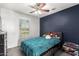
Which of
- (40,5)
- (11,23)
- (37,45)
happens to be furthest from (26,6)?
(37,45)

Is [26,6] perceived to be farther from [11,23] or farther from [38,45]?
[38,45]

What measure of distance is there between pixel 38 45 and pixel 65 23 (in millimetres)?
473

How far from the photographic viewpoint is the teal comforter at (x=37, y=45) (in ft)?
4.33

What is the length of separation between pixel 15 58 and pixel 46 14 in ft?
Result: 2.45

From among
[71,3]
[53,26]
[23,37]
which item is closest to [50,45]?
[53,26]

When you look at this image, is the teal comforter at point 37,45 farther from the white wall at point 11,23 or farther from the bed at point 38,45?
the white wall at point 11,23

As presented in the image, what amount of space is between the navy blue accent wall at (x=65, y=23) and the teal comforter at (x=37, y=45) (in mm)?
142

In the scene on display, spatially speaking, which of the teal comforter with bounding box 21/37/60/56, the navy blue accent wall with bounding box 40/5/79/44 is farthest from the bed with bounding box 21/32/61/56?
the navy blue accent wall with bounding box 40/5/79/44

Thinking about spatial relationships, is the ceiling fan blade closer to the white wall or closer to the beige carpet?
the white wall

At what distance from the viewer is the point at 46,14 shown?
1.44m

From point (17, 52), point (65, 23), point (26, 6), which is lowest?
point (17, 52)

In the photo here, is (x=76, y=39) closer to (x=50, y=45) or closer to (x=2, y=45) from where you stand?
(x=50, y=45)

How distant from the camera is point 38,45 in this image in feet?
4.37

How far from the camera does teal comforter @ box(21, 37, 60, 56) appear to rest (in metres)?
1.32
